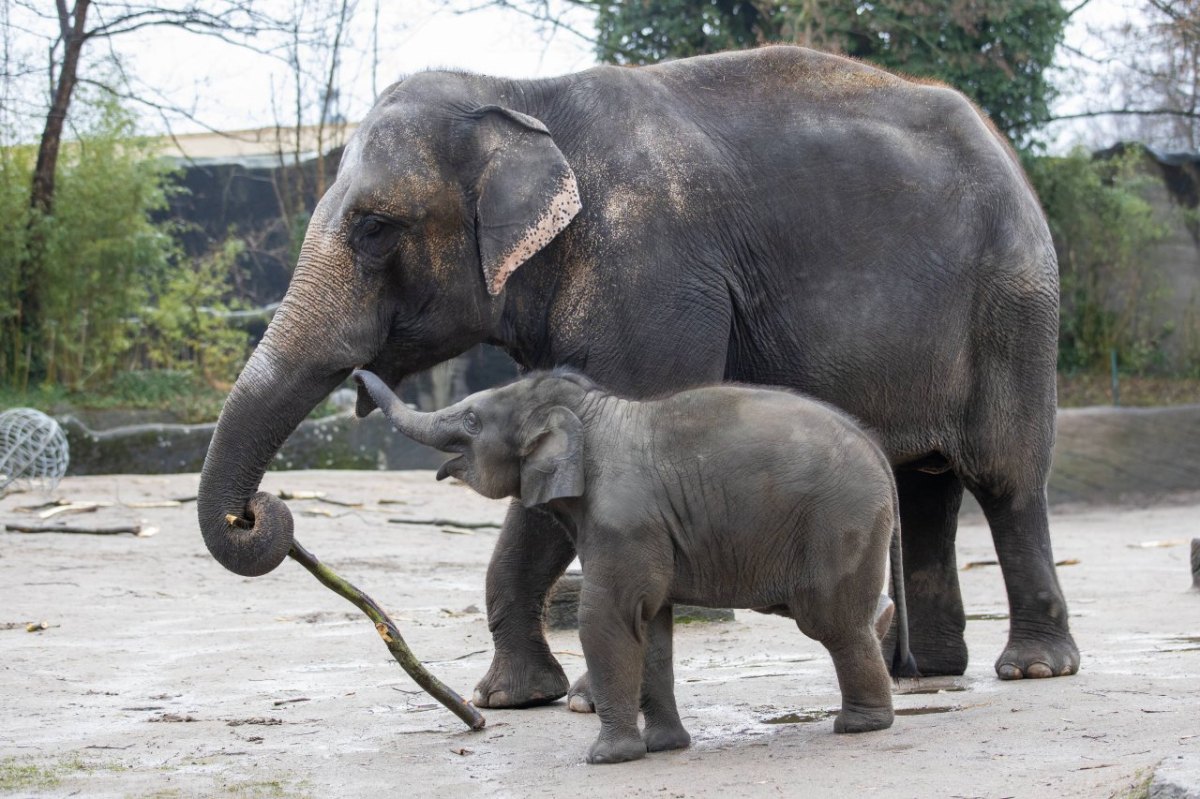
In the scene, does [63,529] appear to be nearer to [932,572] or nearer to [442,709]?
[442,709]

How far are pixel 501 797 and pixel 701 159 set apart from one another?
90.4 inches

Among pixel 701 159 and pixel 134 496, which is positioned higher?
pixel 701 159

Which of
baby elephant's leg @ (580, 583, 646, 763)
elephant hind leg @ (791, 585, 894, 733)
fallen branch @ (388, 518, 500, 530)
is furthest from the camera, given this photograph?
fallen branch @ (388, 518, 500, 530)

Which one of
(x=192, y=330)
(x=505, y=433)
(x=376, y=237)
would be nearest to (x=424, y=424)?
(x=505, y=433)

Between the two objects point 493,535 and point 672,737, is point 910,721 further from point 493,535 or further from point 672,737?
point 493,535

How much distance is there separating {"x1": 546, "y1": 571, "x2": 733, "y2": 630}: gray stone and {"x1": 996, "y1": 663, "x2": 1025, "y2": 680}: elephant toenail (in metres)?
1.64

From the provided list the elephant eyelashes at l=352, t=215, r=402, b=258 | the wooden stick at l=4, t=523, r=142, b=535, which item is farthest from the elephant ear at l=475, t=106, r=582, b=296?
the wooden stick at l=4, t=523, r=142, b=535

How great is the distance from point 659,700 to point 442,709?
1.25 m

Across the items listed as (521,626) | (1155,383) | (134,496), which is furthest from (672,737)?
(1155,383)

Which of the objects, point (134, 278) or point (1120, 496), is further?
point (134, 278)

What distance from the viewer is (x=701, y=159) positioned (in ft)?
17.9

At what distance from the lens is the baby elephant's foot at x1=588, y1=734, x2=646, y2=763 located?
4.56m

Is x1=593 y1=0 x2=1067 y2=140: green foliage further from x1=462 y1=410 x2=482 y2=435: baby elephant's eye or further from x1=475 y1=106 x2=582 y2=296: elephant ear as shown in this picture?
x1=462 y1=410 x2=482 y2=435: baby elephant's eye

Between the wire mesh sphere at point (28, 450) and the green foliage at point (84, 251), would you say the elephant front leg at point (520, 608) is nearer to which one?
the wire mesh sphere at point (28, 450)
